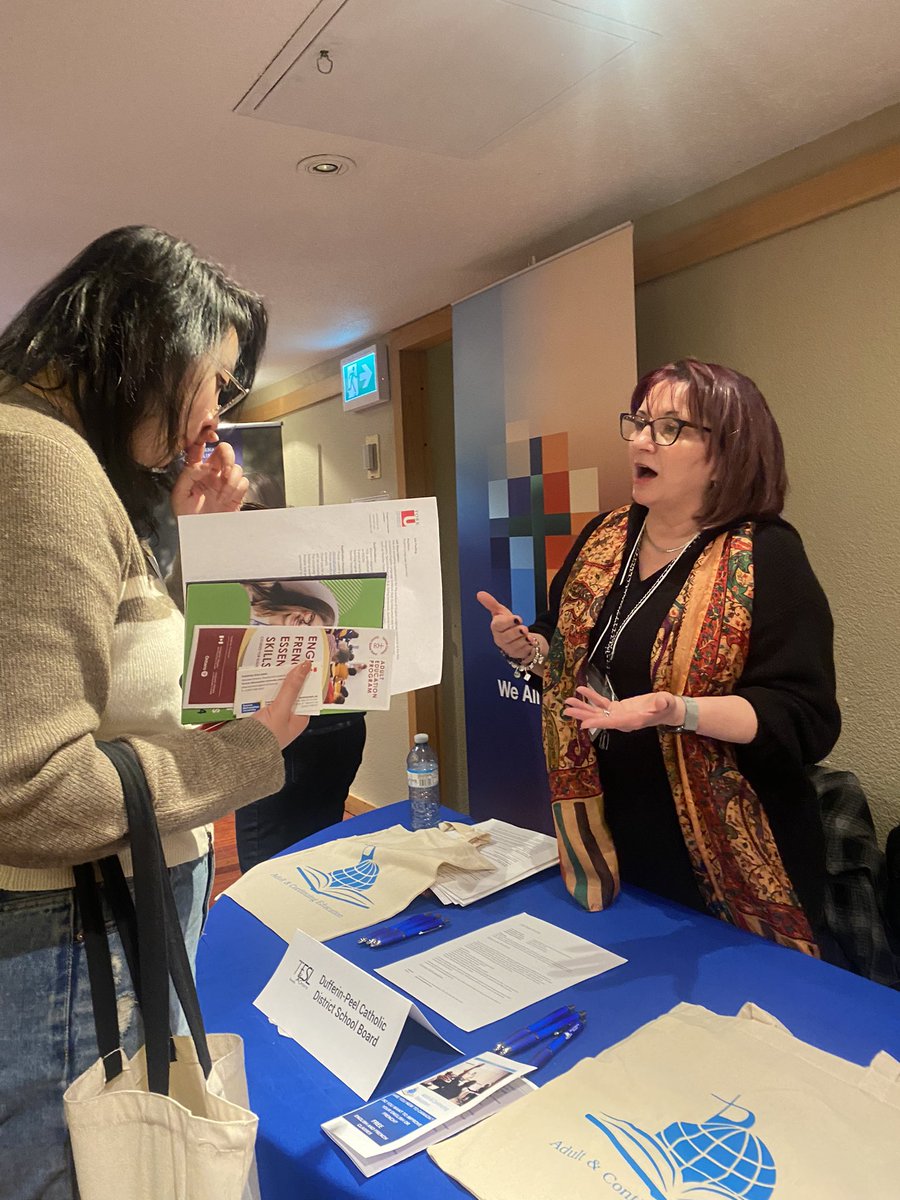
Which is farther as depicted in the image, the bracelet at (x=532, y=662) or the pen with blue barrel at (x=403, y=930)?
the bracelet at (x=532, y=662)

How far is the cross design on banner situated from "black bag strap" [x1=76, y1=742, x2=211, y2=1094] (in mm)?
2150

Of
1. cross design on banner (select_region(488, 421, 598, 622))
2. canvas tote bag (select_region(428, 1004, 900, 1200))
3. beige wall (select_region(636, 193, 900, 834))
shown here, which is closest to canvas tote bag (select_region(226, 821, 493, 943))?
canvas tote bag (select_region(428, 1004, 900, 1200))

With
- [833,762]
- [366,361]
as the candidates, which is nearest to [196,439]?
[833,762]

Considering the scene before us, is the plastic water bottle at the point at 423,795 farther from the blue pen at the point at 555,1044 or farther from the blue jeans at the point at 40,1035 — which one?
the blue jeans at the point at 40,1035

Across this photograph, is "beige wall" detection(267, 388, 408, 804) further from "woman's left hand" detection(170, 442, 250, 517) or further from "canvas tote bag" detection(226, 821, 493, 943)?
"woman's left hand" detection(170, 442, 250, 517)

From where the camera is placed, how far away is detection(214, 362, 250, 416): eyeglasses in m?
0.98

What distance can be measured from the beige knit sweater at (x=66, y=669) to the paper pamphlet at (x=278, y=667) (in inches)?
3.1

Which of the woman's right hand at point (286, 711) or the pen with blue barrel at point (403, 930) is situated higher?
the woman's right hand at point (286, 711)

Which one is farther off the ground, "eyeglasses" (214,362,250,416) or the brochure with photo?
"eyeglasses" (214,362,250,416)

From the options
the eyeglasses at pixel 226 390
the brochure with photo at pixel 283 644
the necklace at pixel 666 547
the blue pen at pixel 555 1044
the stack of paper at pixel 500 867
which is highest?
the eyeglasses at pixel 226 390

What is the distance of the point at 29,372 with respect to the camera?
2.69 feet

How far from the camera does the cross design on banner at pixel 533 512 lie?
110 inches

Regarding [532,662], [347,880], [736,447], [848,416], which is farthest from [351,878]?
[848,416]

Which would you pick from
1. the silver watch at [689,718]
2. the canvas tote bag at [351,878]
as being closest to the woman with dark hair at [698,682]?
the silver watch at [689,718]
